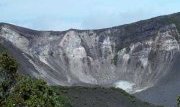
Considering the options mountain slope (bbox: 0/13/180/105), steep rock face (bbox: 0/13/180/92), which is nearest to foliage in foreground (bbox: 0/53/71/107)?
mountain slope (bbox: 0/13/180/105)

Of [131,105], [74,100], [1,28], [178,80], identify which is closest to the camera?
[74,100]

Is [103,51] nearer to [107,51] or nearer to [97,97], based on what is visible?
[107,51]

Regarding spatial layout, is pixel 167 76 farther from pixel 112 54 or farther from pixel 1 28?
pixel 1 28

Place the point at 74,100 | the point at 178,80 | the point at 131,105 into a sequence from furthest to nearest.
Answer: the point at 178,80, the point at 131,105, the point at 74,100

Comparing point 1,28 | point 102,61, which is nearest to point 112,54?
point 102,61

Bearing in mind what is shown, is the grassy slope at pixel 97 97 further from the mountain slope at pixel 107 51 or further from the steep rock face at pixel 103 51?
the steep rock face at pixel 103 51

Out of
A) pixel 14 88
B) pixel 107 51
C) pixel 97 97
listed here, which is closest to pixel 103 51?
pixel 107 51

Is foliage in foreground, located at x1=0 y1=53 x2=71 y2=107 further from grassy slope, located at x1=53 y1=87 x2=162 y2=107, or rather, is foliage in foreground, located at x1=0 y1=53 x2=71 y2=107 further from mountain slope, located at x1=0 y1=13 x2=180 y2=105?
mountain slope, located at x1=0 y1=13 x2=180 y2=105
